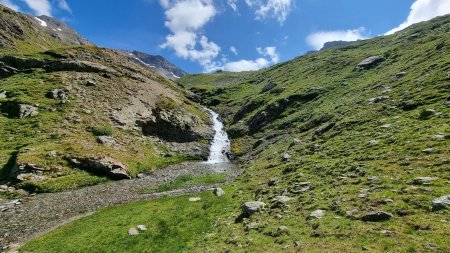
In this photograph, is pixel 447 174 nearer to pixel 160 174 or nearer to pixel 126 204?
pixel 126 204

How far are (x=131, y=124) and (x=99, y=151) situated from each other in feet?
54.2

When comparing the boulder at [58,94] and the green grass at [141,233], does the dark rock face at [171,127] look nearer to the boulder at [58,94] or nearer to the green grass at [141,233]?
the boulder at [58,94]

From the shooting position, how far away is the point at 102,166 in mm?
47656

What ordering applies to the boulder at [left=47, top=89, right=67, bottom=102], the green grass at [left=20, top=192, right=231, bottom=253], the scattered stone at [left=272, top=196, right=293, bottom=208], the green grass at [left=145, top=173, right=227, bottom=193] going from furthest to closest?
the boulder at [left=47, top=89, right=67, bottom=102], the green grass at [left=145, top=173, right=227, bottom=193], the scattered stone at [left=272, top=196, right=293, bottom=208], the green grass at [left=20, top=192, right=231, bottom=253]

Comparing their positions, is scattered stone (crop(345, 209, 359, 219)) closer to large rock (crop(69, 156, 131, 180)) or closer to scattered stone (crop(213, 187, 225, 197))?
scattered stone (crop(213, 187, 225, 197))

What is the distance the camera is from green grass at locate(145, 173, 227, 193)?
44556 mm

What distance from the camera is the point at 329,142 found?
136 ft

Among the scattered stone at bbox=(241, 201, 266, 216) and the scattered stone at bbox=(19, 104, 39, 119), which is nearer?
the scattered stone at bbox=(241, 201, 266, 216)

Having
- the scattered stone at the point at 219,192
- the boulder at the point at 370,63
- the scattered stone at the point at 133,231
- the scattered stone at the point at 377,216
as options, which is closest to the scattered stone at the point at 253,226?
the scattered stone at the point at 377,216

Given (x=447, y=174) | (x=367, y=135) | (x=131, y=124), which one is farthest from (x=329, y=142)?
(x=131, y=124)

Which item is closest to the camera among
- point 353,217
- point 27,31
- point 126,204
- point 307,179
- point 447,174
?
point 353,217

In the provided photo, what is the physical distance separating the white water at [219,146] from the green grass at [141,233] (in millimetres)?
33293

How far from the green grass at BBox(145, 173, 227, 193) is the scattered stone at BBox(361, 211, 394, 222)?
30010mm

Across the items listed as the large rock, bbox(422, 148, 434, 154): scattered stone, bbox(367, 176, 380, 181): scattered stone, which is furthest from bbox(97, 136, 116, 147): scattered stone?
bbox(422, 148, 434, 154): scattered stone
